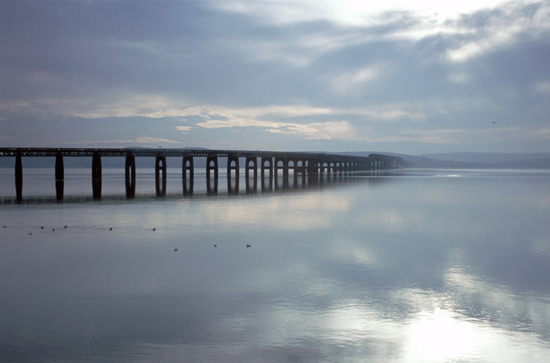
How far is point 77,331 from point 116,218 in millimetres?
25637

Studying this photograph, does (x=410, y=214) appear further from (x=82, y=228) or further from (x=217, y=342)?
(x=217, y=342)

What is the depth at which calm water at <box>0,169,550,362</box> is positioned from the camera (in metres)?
11.2

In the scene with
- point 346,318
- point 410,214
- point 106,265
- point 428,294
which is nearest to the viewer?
point 346,318

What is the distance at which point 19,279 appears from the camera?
1747 cm

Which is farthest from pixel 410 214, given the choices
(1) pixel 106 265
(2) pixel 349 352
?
(2) pixel 349 352

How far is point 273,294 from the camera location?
15508mm

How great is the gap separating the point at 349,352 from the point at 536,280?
10.7 meters

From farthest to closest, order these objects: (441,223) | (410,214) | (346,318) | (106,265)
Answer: (410,214) < (441,223) < (106,265) < (346,318)

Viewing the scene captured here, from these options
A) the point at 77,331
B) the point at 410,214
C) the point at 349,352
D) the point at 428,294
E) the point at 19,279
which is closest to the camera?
the point at 349,352

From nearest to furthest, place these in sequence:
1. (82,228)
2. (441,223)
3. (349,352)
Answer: (349,352) < (82,228) < (441,223)

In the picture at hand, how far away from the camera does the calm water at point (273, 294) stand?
11219 mm

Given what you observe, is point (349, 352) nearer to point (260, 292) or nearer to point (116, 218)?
point (260, 292)

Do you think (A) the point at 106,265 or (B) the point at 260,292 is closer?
(B) the point at 260,292

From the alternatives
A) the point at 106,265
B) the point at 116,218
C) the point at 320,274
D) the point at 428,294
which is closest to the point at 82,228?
the point at 116,218
